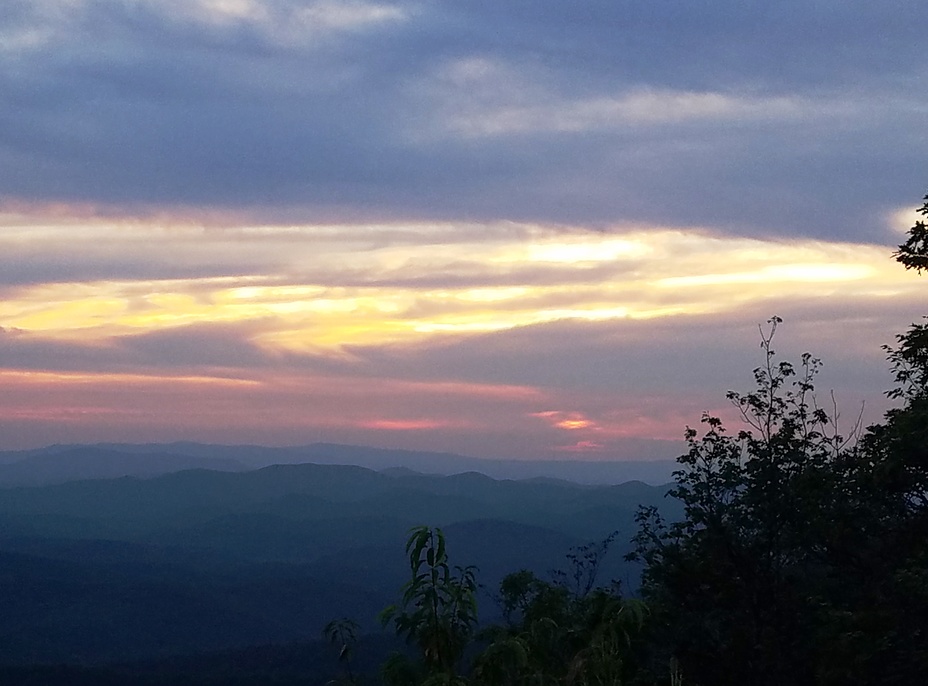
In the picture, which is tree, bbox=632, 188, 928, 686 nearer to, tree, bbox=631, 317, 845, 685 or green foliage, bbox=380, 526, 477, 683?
tree, bbox=631, 317, 845, 685

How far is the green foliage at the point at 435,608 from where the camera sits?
682 cm

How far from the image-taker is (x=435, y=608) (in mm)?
7133

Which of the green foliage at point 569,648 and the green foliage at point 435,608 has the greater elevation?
the green foliage at point 435,608

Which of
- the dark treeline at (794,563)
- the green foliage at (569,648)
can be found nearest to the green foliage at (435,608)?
the green foliage at (569,648)

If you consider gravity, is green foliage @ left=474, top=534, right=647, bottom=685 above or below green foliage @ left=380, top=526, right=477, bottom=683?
below

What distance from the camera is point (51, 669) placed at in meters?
118

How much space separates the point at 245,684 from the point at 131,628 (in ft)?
288

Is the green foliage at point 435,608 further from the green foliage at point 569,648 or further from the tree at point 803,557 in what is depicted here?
the tree at point 803,557

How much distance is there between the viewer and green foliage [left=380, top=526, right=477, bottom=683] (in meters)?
6.82

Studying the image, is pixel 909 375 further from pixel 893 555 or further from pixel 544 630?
pixel 544 630

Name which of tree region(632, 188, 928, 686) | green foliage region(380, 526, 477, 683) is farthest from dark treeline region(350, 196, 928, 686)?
green foliage region(380, 526, 477, 683)

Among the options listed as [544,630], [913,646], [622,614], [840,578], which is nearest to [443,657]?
[622,614]

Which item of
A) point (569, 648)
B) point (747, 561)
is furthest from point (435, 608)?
point (747, 561)

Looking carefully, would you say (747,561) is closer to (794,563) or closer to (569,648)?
(794,563)
